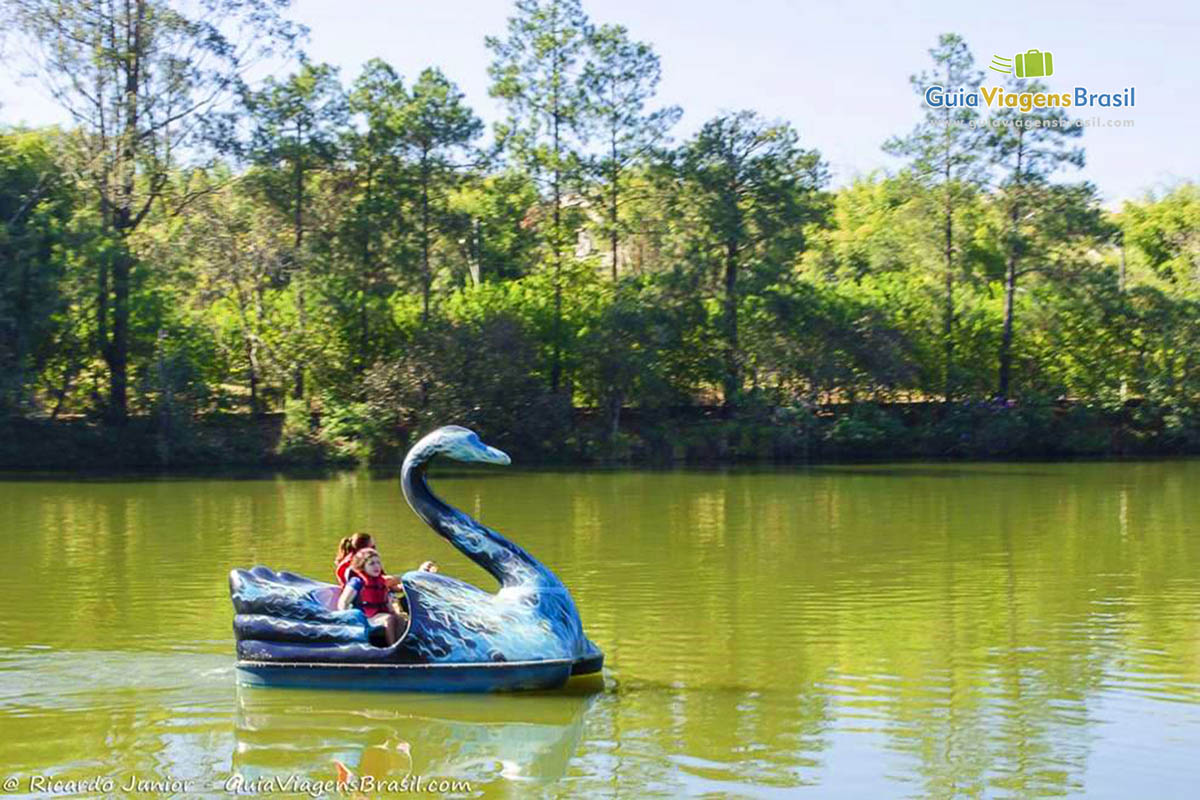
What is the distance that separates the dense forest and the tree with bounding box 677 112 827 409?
0.08 m

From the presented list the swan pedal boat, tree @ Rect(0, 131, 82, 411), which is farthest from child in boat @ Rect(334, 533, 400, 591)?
tree @ Rect(0, 131, 82, 411)

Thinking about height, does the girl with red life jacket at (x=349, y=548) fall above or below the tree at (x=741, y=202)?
below

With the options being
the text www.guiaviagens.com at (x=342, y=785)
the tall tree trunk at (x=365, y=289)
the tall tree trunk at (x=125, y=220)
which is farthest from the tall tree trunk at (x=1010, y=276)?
the text www.guiaviagens.com at (x=342, y=785)

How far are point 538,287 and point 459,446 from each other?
31.7m

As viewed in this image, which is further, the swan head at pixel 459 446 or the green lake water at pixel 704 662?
the swan head at pixel 459 446

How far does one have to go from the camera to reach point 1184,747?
32.5 feet

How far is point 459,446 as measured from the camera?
1146 centimetres

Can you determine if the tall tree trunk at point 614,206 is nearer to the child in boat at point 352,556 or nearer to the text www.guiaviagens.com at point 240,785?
the child in boat at point 352,556

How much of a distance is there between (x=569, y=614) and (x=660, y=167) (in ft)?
103

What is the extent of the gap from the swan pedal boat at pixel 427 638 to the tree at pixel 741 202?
100 feet

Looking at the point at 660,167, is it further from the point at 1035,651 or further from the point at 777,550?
the point at 1035,651

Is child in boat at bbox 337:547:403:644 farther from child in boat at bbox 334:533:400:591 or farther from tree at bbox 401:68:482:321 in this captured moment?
tree at bbox 401:68:482:321

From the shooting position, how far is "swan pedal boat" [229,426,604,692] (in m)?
10.9

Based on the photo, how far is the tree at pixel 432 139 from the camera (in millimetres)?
40688
